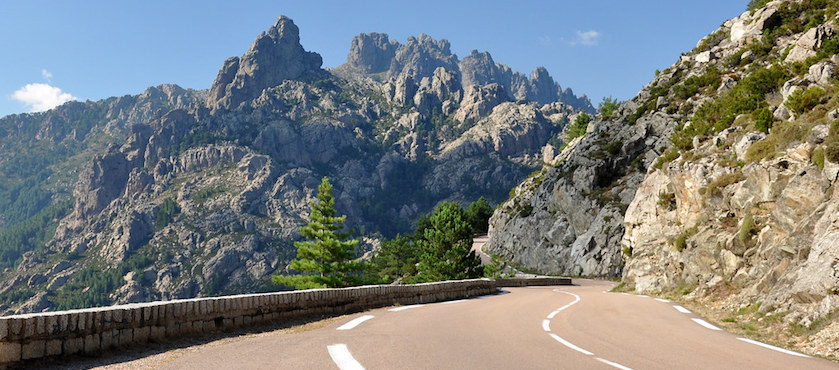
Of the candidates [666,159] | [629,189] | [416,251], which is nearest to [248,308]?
[666,159]

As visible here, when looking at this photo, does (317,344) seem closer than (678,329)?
Yes

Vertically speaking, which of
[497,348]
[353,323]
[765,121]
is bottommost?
[353,323]

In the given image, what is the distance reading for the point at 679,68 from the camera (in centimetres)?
6806

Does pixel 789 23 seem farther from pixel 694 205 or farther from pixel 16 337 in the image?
pixel 16 337

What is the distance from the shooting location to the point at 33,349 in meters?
7.32

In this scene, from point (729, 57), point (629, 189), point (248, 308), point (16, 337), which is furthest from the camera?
point (629, 189)

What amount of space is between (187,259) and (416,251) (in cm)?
14567

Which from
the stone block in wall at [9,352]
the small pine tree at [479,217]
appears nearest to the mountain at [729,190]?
the stone block in wall at [9,352]

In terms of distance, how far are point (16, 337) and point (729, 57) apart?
209 feet

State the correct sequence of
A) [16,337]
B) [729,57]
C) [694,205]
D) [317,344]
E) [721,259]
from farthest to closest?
[729,57] → [694,205] → [721,259] → [317,344] → [16,337]

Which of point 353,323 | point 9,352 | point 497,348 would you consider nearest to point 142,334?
point 9,352

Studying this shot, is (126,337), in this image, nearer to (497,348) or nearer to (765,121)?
(497,348)

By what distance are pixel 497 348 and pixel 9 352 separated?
24.3 feet

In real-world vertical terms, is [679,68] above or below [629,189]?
above
